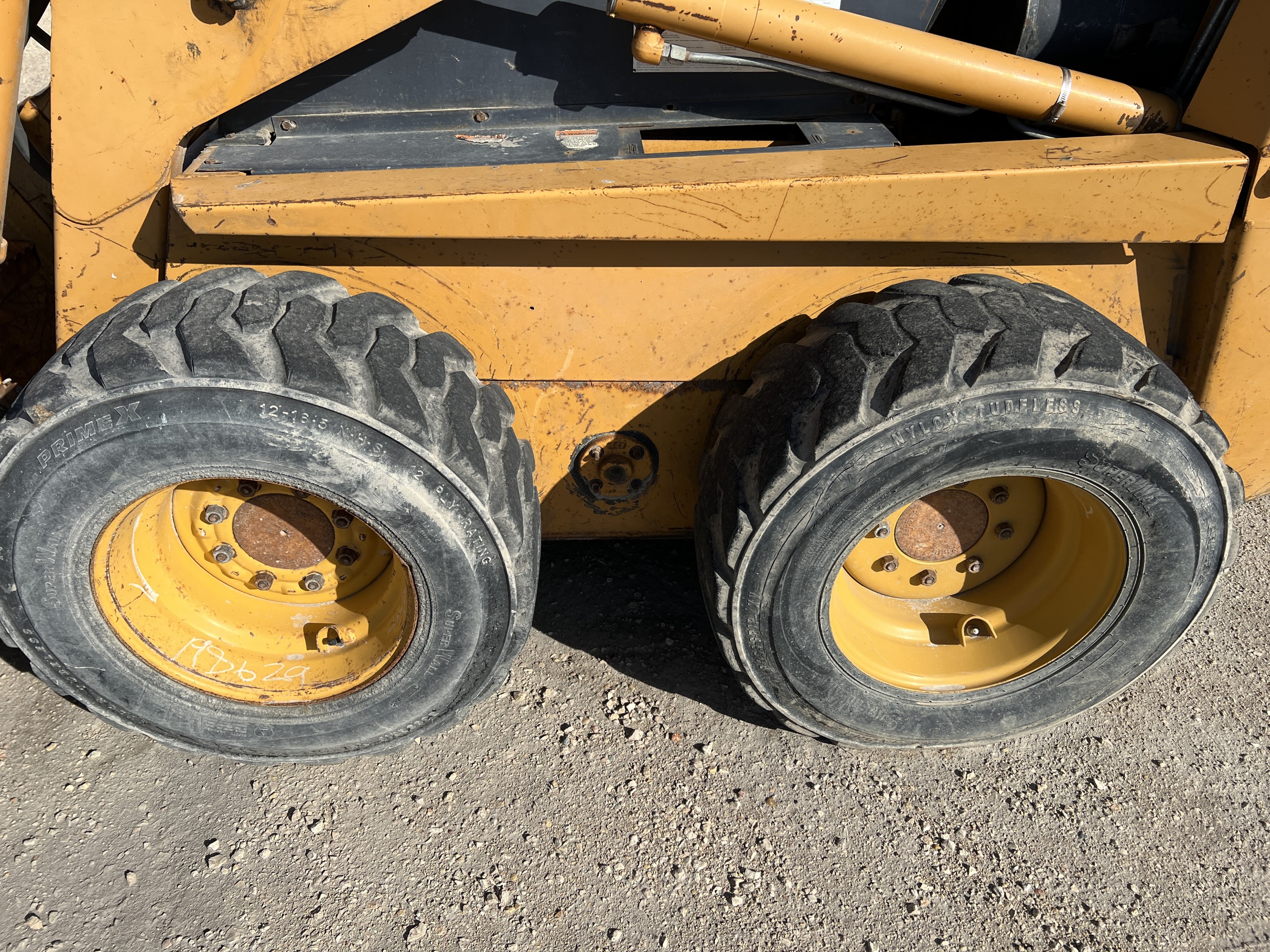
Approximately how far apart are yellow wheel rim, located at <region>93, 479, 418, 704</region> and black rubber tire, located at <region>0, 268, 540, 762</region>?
12cm

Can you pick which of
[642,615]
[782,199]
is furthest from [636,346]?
[642,615]

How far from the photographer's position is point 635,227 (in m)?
2.17

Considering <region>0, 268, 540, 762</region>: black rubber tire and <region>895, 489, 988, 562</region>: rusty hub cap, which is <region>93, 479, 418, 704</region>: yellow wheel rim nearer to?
<region>0, 268, 540, 762</region>: black rubber tire

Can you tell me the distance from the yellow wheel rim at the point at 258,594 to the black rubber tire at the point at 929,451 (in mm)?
890

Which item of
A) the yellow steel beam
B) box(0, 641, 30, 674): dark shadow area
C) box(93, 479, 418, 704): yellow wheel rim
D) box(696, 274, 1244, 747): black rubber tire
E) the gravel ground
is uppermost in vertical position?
the yellow steel beam

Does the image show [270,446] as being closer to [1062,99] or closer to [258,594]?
[258,594]

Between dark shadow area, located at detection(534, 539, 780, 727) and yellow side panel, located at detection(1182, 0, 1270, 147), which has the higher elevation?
yellow side panel, located at detection(1182, 0, 1270, 147)

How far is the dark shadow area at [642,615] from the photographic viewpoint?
2.98m

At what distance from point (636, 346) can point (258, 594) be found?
127 centimetres

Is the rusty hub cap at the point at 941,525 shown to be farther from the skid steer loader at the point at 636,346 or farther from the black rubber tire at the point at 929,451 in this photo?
the black rubber tire at the point at 929,451

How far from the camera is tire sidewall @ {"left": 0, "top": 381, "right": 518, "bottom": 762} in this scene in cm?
202

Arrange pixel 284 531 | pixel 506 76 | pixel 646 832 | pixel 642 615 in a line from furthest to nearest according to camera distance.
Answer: pixel 642 615 < pixel 646 832 < pixel 284 531 < pixel 506 76

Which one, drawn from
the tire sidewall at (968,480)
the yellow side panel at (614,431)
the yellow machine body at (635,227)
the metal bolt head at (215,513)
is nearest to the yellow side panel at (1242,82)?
the yellow machine body at (635,227)

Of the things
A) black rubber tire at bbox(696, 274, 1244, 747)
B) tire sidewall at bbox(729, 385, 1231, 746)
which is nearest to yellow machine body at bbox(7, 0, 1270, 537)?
black rubber tire at bbox(696, 274, 1244, 747)
